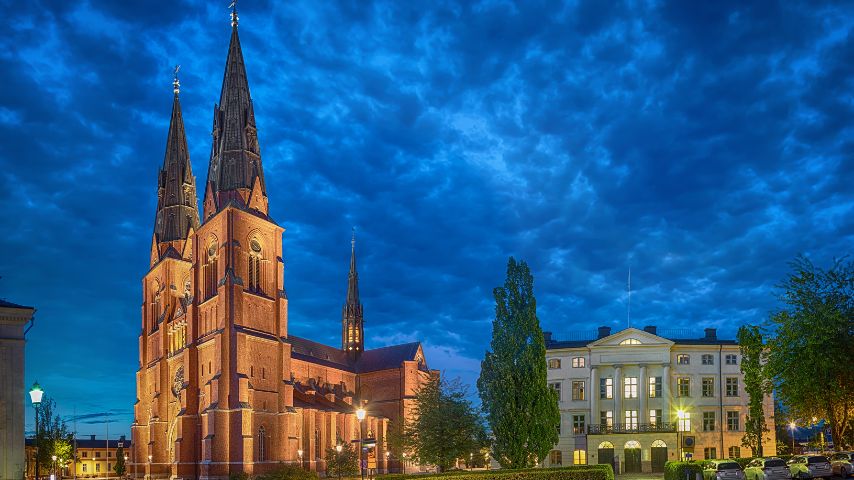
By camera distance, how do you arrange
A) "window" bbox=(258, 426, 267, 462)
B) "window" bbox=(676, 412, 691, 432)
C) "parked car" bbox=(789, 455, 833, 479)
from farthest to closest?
"window" bbox=(258, 426, 267, 462) < "window" bbox=(676, 412, 691, 432) < "parked car" bbox=(789, 455, 833, 479)

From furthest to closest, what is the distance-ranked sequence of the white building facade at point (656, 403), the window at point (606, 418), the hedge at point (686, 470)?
the window at point (606, 418), the white building facade at point (656, 403), the hedge at point (686, 470)

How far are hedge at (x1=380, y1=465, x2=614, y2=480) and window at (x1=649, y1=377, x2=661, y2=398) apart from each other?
32806 mm

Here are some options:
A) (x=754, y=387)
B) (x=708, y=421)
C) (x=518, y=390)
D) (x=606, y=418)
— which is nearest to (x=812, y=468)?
(x=754, y=387)

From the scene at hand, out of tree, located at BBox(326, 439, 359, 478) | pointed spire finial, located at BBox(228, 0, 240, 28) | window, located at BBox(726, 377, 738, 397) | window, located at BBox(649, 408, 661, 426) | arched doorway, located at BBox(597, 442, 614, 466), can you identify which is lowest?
tree, located at BBox(326, 439, 359, 478)

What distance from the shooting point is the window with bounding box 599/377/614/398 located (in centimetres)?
7175

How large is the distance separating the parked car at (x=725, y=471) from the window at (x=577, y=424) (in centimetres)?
3244

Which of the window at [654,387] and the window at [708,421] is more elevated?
the window at [654,387]

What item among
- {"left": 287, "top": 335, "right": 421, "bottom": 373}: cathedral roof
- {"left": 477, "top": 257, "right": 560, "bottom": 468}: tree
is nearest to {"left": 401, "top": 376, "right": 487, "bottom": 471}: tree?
{"left": 477, "top": 257, "right": 560, "bottom": 468}: tree

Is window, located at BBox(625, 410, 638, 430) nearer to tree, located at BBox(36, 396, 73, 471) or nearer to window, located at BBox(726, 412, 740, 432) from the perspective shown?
window, located at BBox(726, 412, 740, 432)

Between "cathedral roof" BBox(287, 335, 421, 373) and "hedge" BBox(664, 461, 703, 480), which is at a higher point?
"cathedral roof" BBox(287, 335, 421, 373)

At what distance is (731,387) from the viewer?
70.8 m

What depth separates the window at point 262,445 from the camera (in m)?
73.3

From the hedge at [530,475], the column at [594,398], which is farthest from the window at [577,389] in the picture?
the hedge at [530,475]

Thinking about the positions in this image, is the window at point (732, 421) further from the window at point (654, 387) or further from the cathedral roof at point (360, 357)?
the cathedral roof at point (360, 357)
